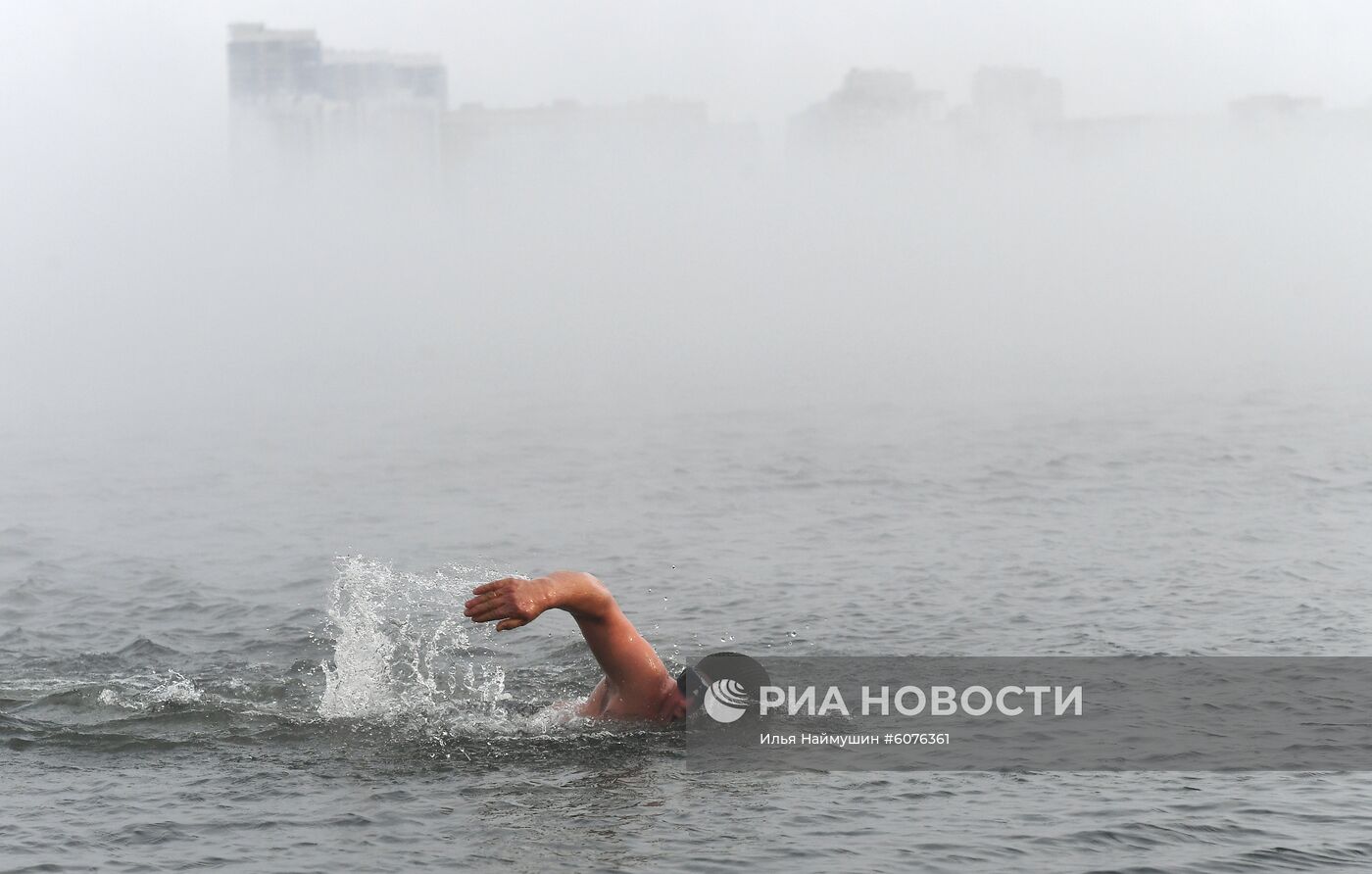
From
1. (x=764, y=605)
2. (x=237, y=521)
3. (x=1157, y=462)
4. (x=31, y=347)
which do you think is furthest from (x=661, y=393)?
(x=31, y=347)

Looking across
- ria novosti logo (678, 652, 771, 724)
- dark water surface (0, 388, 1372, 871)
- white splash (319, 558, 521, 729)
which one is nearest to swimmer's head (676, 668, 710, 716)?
ria novosti logo (678, 652, 771, 724)

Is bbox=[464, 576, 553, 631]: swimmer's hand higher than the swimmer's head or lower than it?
higher

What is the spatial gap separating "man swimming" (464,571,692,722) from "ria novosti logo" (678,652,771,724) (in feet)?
0.42

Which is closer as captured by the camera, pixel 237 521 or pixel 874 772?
pixel 874 772

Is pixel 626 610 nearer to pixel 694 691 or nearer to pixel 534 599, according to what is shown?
pixel 694 691

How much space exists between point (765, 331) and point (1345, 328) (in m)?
30.4

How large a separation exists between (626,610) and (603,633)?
5.62 m

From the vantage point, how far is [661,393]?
51.5 meters

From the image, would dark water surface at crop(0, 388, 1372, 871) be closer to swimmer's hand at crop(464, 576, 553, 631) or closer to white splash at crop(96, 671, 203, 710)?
white splash at crop(96, 671, 203, 710)

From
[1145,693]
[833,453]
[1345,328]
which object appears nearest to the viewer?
[1145,693]

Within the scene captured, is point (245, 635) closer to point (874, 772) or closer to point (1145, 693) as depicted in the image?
point (874, 772)

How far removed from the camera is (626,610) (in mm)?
15859

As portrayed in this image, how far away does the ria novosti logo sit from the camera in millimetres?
10805

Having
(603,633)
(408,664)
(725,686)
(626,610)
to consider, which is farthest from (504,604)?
(626,610)
